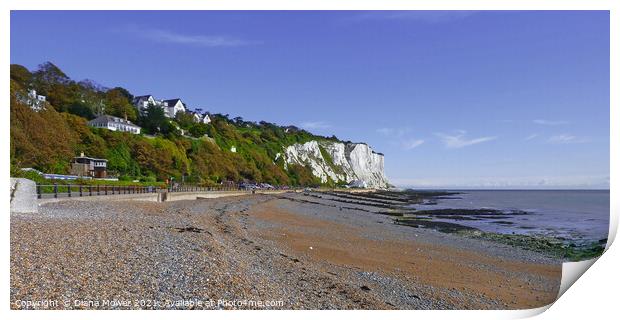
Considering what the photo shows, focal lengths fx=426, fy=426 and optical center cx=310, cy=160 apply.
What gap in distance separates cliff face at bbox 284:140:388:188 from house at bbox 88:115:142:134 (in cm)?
3295

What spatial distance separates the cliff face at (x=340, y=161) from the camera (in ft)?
228

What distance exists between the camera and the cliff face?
69.4 meters

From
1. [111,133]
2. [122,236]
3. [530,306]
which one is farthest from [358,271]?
[111,133]

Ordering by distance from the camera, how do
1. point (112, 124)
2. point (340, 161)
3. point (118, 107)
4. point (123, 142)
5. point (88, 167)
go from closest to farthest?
1. point (88, 167)
2. point (123, 142)
3. point (112, 124)
4. point (118, 107)
5. point (340, 161)

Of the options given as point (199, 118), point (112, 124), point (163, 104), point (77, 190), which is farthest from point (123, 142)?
point (199, 118)

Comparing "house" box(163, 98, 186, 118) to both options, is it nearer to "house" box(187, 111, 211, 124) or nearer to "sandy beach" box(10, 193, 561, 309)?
"house" box(187, 111, 211, 124)

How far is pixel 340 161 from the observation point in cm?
8138

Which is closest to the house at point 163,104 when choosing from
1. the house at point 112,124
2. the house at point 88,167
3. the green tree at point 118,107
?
the green tree at point 118,107

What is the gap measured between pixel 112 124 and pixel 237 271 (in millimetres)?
25707

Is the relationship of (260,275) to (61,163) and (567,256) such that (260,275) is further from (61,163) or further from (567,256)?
(61,163)

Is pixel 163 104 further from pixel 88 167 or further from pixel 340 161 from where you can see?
pixel 340 161

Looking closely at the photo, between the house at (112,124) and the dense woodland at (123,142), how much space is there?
489 mm

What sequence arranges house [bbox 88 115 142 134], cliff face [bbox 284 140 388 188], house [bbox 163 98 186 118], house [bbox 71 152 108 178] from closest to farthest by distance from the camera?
house [bbox 71 152 108 178] < house [bbox 88 115 142 134] < house [bbox 163 98 186 118] < cliff face [bbox 284 140 388 188]

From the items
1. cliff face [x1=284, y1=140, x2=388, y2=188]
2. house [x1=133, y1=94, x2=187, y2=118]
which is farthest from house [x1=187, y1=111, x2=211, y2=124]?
cliff face [x1=284, y1=140, x2=388, y2=188]
